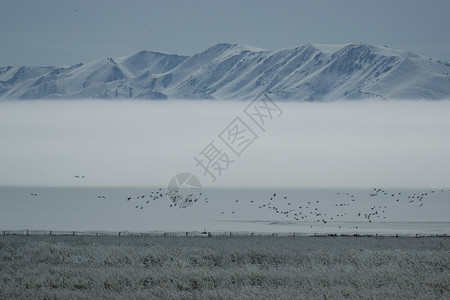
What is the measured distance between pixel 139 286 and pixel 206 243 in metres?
35.1

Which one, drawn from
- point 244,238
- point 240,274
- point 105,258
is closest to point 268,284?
point 240,274

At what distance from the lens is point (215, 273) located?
162ft

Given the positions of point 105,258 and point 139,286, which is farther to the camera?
point 105,258

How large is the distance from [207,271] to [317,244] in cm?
3270

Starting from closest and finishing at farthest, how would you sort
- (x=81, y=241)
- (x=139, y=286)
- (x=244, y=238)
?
(x=139, y=286) < (x=81, y=241) < (x=244, y=238)

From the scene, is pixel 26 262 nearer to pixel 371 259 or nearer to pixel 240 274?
pixel 240 274

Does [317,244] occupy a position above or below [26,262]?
above

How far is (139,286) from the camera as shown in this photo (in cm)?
4466

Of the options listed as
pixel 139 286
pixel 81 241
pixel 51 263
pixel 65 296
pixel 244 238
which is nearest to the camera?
pixel 65 296

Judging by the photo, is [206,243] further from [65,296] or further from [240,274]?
[65,296]

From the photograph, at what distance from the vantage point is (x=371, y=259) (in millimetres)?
60781

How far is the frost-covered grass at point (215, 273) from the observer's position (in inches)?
1644

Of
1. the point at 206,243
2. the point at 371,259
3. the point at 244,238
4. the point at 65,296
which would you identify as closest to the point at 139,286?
the point at 65,296

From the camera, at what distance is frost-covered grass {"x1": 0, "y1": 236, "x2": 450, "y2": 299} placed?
4177cm
